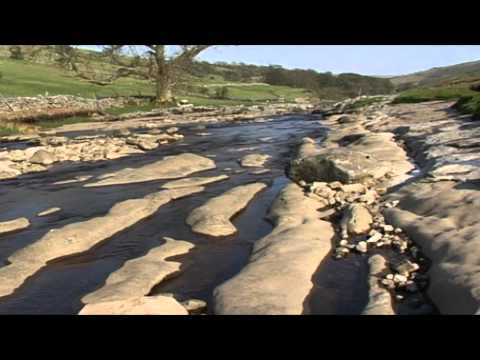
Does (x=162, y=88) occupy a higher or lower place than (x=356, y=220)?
higher

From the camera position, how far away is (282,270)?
11.0 meters

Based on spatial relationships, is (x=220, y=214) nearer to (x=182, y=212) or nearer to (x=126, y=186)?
(x=182, y=212)

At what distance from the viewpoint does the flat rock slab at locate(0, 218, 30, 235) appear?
50.2 feet

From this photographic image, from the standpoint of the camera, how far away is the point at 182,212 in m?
16.8

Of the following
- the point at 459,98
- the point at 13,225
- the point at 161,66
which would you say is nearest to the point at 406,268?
the point at 13,225

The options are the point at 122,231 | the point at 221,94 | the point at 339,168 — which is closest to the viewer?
the point at 122,231

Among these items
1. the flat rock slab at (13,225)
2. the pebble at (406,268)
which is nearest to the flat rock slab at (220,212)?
the flat rock slab at (13,225)

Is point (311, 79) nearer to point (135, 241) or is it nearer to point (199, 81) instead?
point (199, 81)

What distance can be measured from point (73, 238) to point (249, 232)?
4.72 metres

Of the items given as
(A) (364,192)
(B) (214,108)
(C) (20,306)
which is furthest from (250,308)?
(B) (214,108)

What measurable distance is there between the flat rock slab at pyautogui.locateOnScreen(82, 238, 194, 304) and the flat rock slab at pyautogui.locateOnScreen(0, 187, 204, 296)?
79.3 inches

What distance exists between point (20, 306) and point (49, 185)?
12.6 meters
